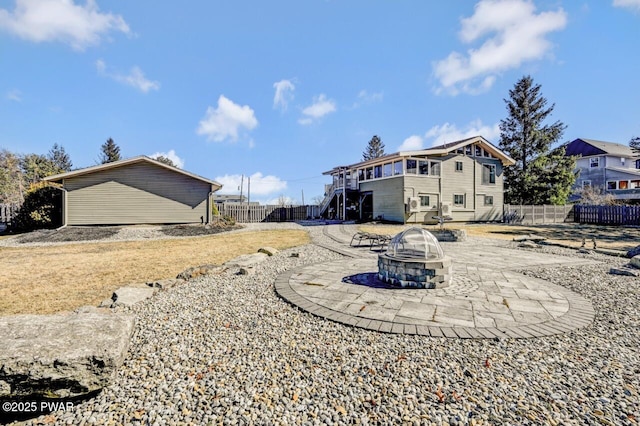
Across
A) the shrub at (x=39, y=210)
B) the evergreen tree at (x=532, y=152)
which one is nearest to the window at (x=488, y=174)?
the evergreen tree at (x=532, y=152)

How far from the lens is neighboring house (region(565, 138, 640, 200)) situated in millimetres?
32094

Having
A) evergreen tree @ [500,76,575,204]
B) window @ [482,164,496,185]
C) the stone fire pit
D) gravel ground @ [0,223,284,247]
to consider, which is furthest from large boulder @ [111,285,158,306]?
evergreen tree @ [500,76,575,204]

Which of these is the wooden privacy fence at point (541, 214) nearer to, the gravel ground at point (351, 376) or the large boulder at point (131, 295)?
the gravel ground at point (351, 376)

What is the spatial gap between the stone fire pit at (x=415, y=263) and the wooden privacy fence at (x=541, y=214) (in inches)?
972

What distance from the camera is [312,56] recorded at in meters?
13.9

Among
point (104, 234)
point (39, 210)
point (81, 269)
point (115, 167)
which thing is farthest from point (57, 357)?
point (39, 210)

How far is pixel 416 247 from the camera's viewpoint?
203 inches

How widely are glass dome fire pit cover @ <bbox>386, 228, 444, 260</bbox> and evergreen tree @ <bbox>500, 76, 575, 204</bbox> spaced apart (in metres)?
30.2

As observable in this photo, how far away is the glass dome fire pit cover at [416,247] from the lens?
5.12 metres

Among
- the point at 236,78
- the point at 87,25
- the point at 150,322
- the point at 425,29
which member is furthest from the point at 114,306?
the point at 236,78

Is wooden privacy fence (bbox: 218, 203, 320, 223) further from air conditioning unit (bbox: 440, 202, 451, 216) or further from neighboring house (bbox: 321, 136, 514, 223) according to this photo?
air conditioning unit (bbox: 440, 202, 451, 216)

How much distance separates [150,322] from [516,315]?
198 inches

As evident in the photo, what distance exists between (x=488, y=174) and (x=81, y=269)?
1110 inches

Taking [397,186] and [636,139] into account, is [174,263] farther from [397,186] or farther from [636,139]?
[636,139]
